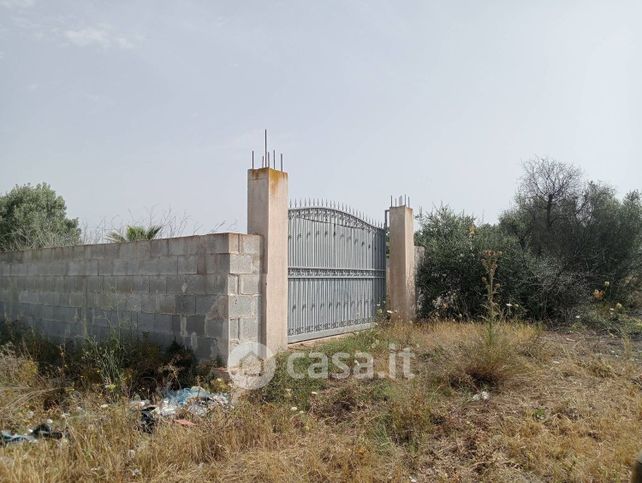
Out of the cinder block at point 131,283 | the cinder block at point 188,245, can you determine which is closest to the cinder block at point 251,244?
the cinder block at point 188,245

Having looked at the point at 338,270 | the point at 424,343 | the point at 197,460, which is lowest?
the point at 197,460

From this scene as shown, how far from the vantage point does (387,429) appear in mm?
4523

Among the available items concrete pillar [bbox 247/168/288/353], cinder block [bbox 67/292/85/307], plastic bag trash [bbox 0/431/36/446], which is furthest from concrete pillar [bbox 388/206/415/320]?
plastic bag trash [bbox 0/431/36/446]

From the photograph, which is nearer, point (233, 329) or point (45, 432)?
point (45, 432)

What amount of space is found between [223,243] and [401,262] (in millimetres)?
4372

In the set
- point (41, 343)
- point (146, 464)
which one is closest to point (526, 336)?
point (146, 464)

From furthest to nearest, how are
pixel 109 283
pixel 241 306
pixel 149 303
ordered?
pixel 109 283 < pixel 149 303 < pixel 241 306

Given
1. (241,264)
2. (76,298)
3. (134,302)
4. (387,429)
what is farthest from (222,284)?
(76,298)

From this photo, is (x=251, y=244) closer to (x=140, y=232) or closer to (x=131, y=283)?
(x=131, y=283)

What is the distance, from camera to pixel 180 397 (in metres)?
5.40

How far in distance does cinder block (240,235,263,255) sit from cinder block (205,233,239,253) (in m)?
0.11

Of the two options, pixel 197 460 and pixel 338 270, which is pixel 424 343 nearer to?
pixel 338 270

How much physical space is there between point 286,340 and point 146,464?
10.5 feet

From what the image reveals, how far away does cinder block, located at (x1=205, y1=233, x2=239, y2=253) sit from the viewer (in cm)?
610
